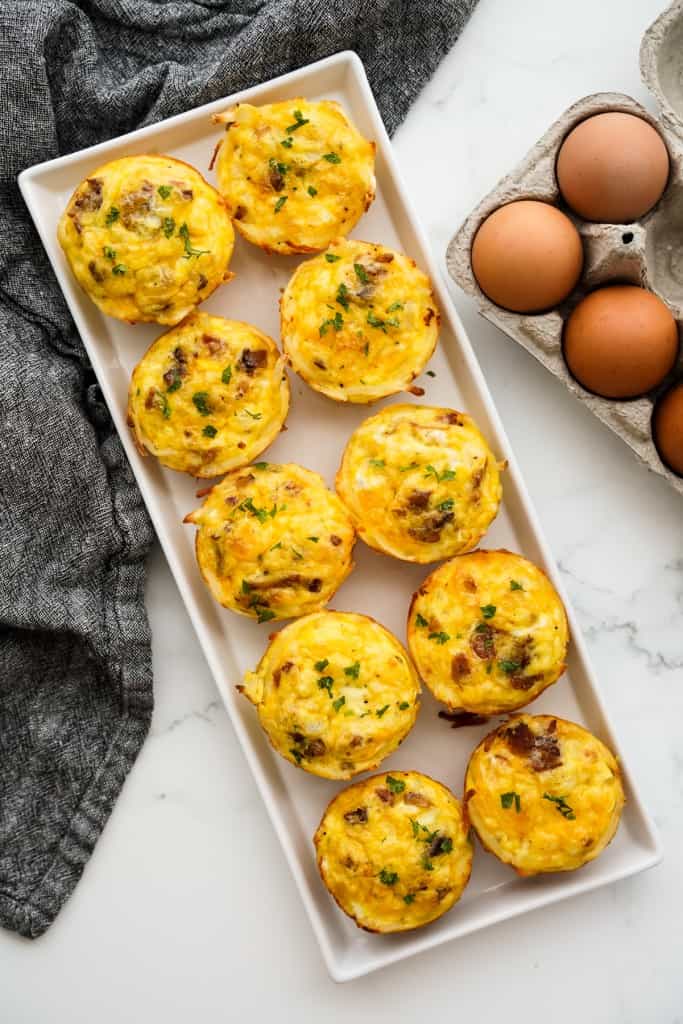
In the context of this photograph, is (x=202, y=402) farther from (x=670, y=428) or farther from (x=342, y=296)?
(x=670, y=428)

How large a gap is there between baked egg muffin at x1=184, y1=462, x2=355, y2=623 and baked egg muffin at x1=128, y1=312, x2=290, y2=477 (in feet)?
0.32

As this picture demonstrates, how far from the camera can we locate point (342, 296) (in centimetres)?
252

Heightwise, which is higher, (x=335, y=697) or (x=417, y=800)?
A: (x=335, y=697)

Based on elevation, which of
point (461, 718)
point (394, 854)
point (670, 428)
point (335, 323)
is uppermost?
point (335, 323)

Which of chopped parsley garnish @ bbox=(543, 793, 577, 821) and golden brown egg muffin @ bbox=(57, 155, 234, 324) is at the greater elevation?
golden brown egg muffin @ bbox=(57, 155, 234, 324)

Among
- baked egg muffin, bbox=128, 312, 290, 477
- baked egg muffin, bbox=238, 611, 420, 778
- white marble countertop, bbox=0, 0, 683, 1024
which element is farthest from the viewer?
white marble countertop, bbox=0, 0, 683, 1024

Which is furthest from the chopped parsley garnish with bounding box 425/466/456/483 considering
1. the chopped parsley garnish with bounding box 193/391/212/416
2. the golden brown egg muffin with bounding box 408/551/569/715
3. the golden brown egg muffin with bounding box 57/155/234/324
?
the golden brown egg muffin with bounding box 57/155/234/324

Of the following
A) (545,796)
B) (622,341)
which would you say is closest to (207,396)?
(622,341)

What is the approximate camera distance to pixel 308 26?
9.18 ft

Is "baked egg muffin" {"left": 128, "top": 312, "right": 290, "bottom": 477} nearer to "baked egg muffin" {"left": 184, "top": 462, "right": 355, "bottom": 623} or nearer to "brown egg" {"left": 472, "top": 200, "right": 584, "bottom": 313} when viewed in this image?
"baked egg muffin" {"left": 184, "top": 462, "right": 355, "bottom": 623}

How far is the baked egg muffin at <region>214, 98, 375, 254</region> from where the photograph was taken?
256cm

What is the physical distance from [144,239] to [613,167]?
4.03 feet

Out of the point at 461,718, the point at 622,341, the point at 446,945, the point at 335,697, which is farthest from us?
the point at 446,945

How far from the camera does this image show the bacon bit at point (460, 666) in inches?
98.0
